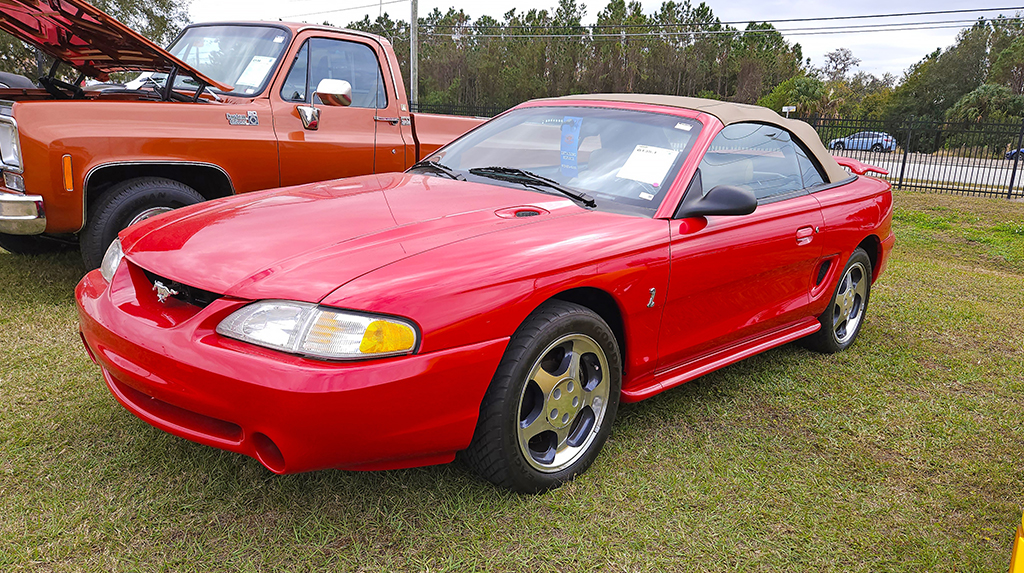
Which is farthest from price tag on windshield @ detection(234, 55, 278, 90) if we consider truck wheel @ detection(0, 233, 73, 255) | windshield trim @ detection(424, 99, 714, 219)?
windshield trim @ detection(424, 99, 714, 219)

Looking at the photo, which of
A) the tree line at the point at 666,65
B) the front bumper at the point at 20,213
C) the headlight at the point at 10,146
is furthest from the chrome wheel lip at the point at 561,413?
the tree line at the point at 666,65

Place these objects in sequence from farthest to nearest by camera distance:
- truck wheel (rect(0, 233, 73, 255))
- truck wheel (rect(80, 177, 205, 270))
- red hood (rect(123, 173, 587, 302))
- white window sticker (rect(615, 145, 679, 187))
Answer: truck wheel (rect(0, 233, 73, 255)) → truck wheel (rect(80, 177, 205, 270)) → white window sticker (rect(615, 145, 679, 187)) → red hood (rect(123, 173, 587, 302))

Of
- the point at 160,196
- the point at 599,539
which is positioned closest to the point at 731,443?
the point at 599,539

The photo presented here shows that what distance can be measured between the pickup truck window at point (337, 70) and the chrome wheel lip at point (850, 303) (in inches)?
142

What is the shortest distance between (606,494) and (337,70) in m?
4.02

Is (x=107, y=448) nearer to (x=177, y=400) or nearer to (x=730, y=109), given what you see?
(x=177, y=400)

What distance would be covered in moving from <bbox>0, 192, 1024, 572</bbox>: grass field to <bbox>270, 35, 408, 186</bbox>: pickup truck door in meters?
1.91

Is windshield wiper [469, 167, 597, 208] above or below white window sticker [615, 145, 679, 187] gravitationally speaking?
below

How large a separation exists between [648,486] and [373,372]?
1259 millimetres

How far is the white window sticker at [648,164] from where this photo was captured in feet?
9.94

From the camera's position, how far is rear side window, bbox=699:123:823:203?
3.23 meters

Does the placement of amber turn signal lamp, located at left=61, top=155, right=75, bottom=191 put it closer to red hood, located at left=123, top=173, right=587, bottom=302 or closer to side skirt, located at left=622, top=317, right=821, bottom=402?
red hood, located at left=123, top=173, right=587, bottom=302

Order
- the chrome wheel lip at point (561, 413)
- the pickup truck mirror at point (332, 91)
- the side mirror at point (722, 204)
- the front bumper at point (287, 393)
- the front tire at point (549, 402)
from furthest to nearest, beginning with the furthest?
the pickup truck mirror at point (332, 91) < the side mirror at point (722, 204) < the chrome wheel lip at point (561, 413) < the front tire at point (549, 402) < the front bumper at point (287, 393)

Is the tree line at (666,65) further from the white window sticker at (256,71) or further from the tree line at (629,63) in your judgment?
the white window sticker at (256,71)
